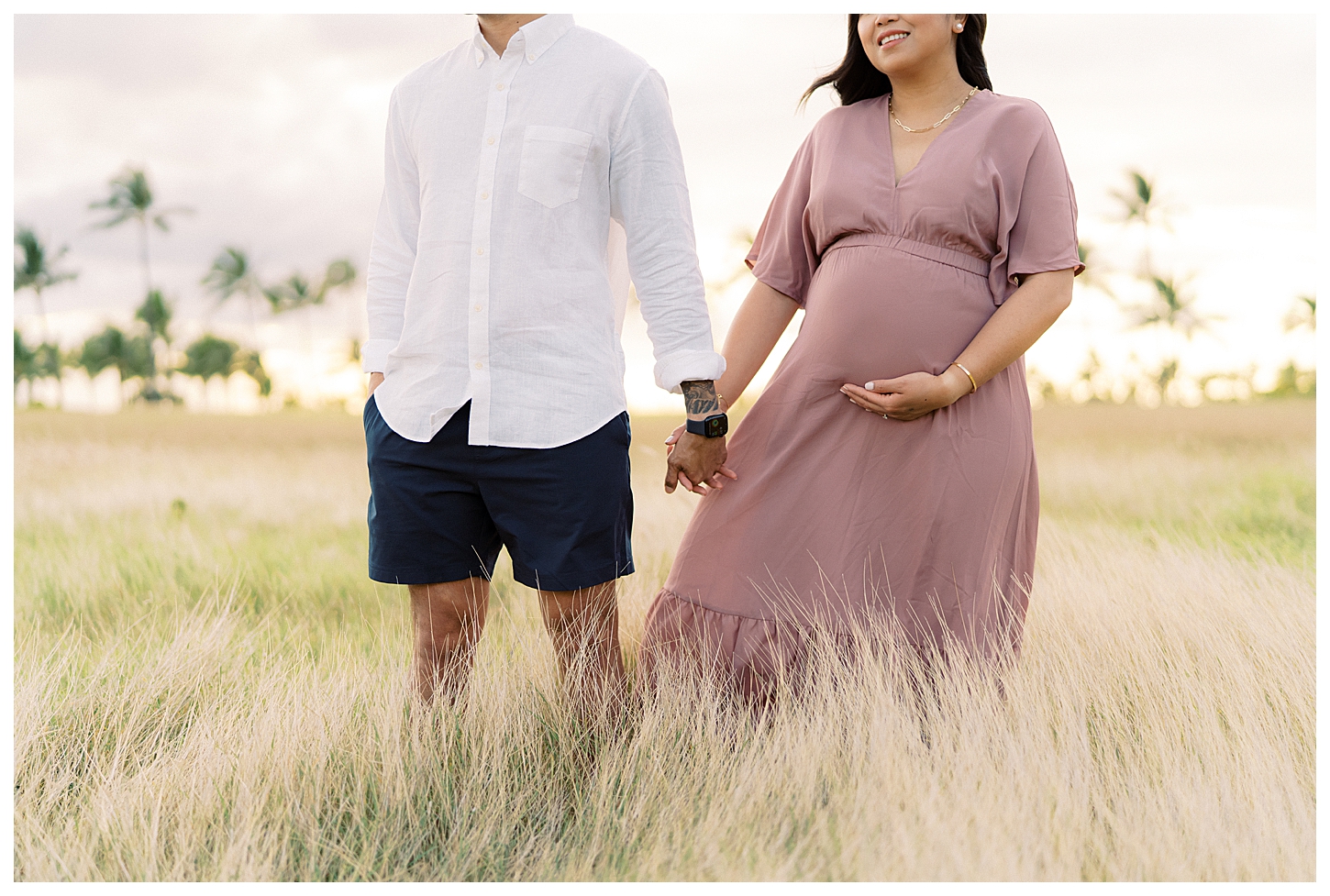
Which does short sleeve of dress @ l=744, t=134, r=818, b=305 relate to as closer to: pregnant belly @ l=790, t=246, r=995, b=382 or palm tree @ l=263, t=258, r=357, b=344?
pregnant belly @ l=790, t=246, r=995, b=382

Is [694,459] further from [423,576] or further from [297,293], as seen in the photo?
[297,293]

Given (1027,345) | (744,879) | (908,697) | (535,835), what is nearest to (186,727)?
(535,835)

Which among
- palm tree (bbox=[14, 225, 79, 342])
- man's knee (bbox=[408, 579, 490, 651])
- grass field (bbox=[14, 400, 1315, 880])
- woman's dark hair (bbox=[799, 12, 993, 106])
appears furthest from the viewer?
palm tree (bbox=[14, 225, 79, 342])

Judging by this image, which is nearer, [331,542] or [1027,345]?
[1027,345]

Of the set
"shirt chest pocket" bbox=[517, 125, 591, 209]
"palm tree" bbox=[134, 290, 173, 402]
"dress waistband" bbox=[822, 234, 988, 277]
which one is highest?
"shirt chest pocket" bbox=[517, 125, 591, 209]

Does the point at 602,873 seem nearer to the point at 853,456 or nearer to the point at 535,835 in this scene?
the point at 535,835

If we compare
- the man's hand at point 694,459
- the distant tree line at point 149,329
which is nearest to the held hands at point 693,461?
the man's hand at point 694,459

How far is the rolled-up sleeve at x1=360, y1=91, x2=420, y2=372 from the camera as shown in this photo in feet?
6.75

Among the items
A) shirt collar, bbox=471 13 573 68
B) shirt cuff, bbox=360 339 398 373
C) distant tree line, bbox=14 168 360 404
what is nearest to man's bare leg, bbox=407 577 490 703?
shirt cuff, bbox=360 339 398 373

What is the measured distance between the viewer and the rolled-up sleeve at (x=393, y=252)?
206cm

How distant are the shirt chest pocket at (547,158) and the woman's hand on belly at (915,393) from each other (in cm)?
85

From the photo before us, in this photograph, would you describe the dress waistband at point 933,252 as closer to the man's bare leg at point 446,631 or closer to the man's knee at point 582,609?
the man's knee at point 582,609

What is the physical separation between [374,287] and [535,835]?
50.7 inches

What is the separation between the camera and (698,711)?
206 centimetres
